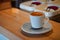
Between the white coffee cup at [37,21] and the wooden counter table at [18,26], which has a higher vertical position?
the white coffee cup at [37,21]

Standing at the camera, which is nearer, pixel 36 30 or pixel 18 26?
pixel 36 30

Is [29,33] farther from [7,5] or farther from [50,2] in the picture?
[50,2]

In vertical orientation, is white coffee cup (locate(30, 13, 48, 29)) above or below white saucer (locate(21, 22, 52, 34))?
above

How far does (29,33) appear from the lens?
744 millimetres

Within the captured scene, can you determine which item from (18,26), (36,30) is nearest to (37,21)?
(36,30)

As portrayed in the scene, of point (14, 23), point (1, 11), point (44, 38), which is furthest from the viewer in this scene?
point (1, 11)

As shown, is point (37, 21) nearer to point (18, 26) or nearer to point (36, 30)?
point (36, 30)

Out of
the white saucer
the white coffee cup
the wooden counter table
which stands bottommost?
the wooden counter table

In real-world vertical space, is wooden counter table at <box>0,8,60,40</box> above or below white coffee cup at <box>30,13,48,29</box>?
below

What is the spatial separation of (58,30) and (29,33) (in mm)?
169

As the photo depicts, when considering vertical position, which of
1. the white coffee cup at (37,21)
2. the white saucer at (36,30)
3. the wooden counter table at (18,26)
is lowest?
the wooden counter table at (18,26)

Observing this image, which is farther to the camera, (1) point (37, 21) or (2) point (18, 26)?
(2) point (18, 26)

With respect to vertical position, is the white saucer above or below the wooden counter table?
above

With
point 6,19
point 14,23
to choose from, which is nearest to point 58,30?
point 14,23
